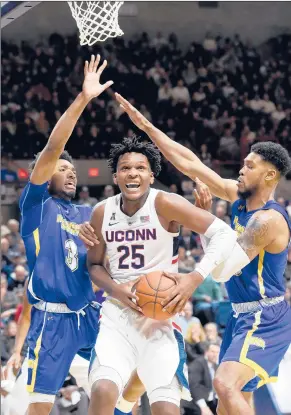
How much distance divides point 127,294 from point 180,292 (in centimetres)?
34

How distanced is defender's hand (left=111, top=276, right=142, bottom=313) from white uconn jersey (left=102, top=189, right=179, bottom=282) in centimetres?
15

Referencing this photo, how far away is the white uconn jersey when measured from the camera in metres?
5.65

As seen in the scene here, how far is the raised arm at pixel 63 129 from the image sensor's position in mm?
5766

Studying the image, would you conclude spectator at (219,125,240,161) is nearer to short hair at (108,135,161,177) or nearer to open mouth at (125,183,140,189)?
short hair at (108,135,161,177)

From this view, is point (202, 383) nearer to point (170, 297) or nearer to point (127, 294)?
point (127, 294)

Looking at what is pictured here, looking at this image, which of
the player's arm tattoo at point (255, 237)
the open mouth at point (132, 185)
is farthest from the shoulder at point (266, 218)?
the open mouth at point (132, 185)

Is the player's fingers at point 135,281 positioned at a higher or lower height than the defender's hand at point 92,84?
lower

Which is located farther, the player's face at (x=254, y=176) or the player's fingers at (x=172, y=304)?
the player's face at (x=254, y=176)

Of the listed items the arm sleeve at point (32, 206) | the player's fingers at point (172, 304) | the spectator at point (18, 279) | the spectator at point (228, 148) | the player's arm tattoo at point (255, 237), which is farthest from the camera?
the spectator at point (228, 148)

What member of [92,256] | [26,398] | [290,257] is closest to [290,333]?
[92,256]

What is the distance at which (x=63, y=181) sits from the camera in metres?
6.47

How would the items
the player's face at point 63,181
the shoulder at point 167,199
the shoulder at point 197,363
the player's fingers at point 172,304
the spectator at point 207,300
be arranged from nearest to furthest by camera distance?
the player's fingers at point 172,304
the shoulder at point 167,199
the player's face at point 63,181
the shoulder at point 197,363
the spectator at point 207,300

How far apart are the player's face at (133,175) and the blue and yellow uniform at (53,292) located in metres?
0.69

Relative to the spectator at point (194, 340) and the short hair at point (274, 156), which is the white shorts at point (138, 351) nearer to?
the short hair at point (274, 156)
